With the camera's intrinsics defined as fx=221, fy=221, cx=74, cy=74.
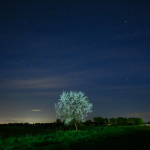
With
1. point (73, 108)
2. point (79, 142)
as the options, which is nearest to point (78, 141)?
point (79, 142)

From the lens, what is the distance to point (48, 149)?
1998 cm

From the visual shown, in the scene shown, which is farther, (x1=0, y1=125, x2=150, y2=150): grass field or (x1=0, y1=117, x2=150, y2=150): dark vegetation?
(x1=0, y1=117, x2=150, y2=150): dark vegetation

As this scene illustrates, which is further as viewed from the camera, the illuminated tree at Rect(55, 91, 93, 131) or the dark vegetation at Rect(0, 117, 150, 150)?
the illuminated tree at Rect(55, 91, 93, 131)

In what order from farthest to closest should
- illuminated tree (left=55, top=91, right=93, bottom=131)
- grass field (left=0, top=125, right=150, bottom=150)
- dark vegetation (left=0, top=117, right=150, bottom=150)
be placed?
illuminated tree (left=55, top=91, right=93, bottom=131)
dark vegetation (left=0, top=117, right=150, bottom=150)
grass field (left=0, top=125, right=150, bottom=150)

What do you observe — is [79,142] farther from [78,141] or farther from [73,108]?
[73,108]

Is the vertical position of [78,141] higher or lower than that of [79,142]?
higher

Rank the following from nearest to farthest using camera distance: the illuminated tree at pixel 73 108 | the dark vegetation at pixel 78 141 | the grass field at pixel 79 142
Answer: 1. the grass field at pixel 79 142
2. the dark vegetation at pixel 78 141
3. the illuminated tree at pixel 73 108

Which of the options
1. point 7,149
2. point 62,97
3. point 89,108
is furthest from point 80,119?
point 7,149

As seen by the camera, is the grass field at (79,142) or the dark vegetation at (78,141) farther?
the dark vegetation at (78,141)

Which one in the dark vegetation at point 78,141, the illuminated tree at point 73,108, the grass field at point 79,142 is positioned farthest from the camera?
the illuminated tree at point 73,108

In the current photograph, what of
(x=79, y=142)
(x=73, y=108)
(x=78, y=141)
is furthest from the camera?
(x=73, y=108)

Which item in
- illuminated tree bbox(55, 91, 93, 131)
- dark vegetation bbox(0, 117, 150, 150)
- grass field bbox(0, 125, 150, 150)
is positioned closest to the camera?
grass field bbox(0, 125, 150, 150)

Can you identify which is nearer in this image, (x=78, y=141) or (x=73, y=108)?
(x=78, y=141)

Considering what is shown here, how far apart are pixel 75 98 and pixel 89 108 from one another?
357 cm
